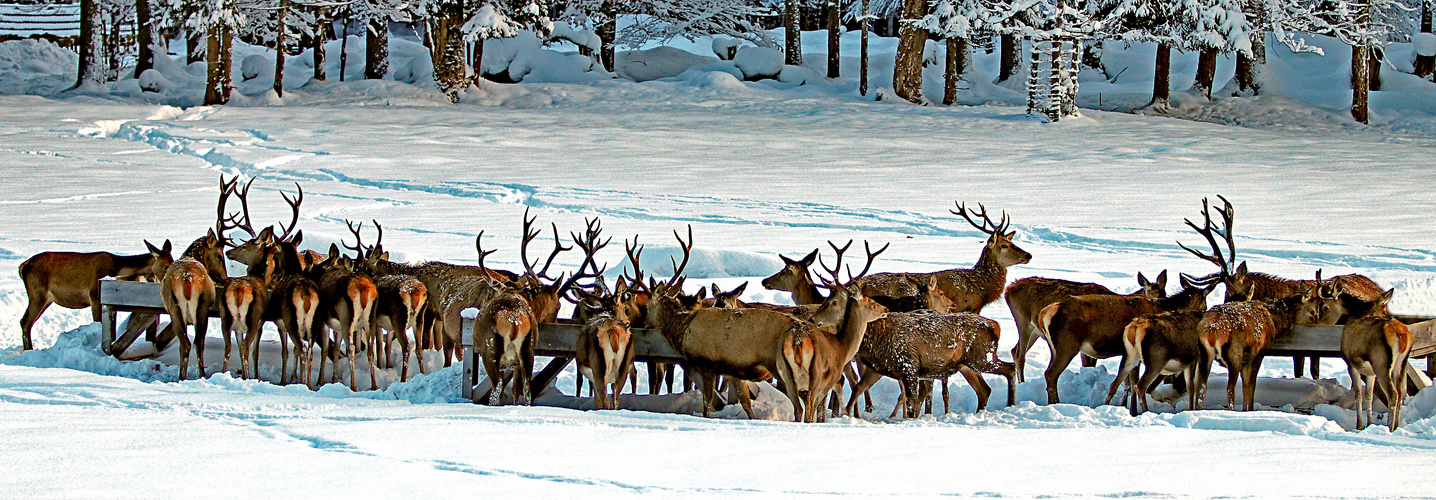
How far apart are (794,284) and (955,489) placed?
411 centimetres

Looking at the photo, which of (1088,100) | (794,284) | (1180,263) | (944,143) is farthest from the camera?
(1088,100)

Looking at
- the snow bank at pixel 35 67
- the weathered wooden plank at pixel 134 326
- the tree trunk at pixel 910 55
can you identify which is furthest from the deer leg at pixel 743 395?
the snow bank at pixel 35 67

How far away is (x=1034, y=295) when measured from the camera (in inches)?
318

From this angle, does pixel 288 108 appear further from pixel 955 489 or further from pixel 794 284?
pixel 955 489

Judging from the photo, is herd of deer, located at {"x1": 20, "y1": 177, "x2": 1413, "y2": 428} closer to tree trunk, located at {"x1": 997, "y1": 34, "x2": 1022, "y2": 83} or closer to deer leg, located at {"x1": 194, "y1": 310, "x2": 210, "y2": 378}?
deer leg, located at {"x1": 194, "y1": 310, "x2": 210, "y2": 378}

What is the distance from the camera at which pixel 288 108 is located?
2753 centimetres

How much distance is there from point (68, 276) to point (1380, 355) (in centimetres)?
806

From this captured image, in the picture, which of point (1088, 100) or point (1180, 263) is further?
point (1088, 100)

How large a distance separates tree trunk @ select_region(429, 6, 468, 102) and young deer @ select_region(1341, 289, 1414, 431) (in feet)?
85.3

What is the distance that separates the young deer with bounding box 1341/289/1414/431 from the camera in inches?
250

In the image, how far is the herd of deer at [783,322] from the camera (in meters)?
6.45

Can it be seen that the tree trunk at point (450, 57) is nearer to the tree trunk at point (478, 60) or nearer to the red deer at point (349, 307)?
the tree trunk at point (478, 60)

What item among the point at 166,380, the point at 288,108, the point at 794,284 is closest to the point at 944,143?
the point at 288,108

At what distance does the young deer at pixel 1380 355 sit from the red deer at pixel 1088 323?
906 millimetres
